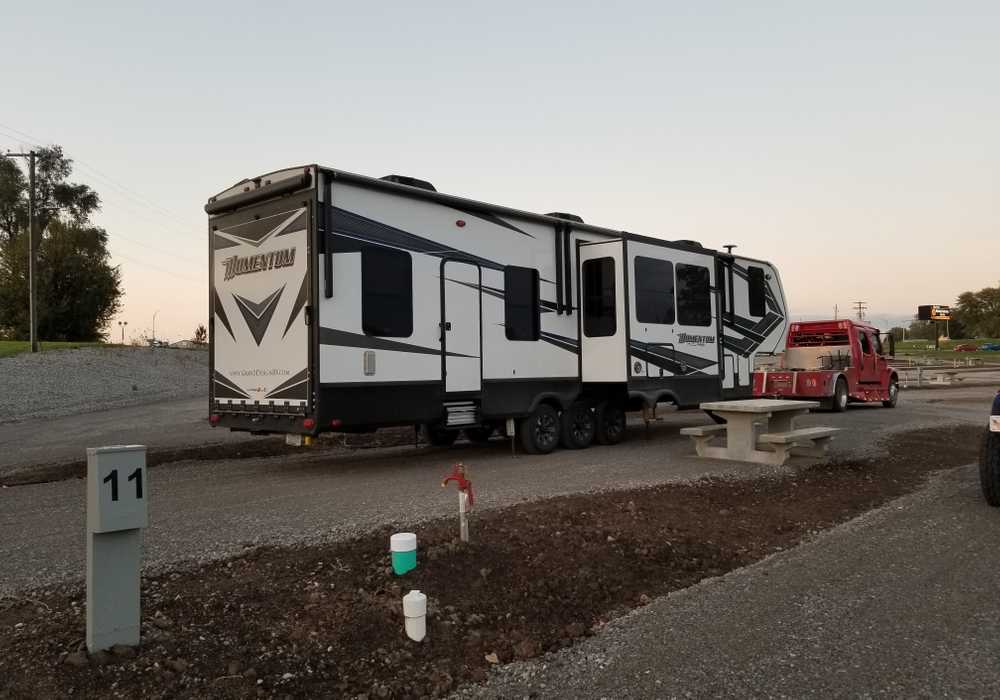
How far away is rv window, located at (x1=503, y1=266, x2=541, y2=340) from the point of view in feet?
33.6

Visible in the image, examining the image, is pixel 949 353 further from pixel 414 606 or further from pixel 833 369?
pixel 414 606

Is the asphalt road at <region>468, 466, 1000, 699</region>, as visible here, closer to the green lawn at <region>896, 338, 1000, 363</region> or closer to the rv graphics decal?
the rv graphics decal

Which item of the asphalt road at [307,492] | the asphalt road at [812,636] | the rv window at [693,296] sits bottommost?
the asphalt road at [812,636]

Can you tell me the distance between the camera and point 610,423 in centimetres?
1184

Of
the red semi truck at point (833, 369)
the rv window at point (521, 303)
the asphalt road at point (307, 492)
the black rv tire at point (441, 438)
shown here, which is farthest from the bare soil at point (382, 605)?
the red semi truck at point (833, 369)

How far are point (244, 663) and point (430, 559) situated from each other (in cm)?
149

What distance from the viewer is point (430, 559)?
183 inches

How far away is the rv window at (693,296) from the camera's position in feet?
39.7

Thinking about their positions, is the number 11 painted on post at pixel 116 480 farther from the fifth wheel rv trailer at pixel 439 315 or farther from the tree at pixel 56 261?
the tree at pixel 56 261

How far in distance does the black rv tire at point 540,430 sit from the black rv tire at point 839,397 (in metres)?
10.2

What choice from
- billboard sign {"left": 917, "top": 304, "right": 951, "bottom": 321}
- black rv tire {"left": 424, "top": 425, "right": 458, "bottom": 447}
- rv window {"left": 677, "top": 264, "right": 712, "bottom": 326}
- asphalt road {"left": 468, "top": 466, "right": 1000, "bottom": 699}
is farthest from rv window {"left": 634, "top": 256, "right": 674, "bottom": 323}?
billboard sign {"left": 917, "top": 304, "right": 951, "bottom": 321}

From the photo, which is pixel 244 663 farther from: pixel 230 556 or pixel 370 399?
pixel 370 399

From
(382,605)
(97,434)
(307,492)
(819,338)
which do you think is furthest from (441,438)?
(819,338)

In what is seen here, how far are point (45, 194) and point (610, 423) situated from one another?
1916 inches
